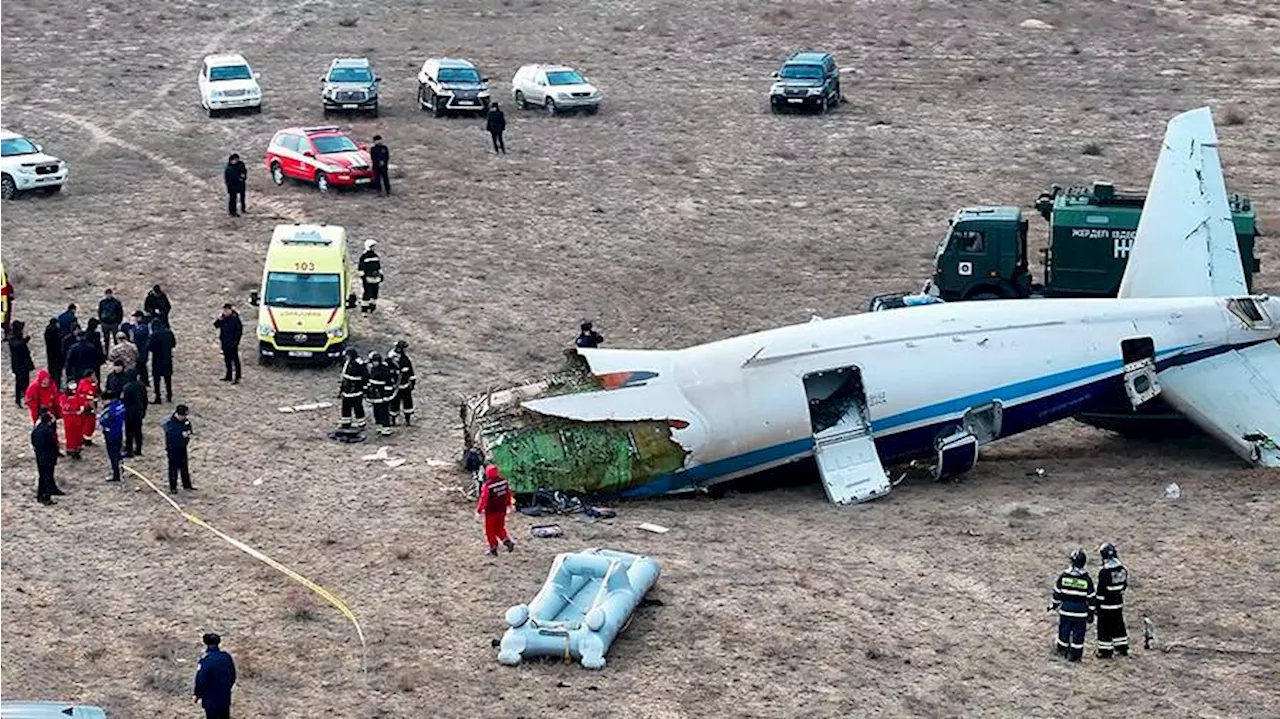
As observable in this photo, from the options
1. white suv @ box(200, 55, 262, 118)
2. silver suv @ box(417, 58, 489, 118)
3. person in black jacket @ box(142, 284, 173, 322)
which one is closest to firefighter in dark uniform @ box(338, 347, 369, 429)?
person in black jacket @ box(142, 284, 173, 322)

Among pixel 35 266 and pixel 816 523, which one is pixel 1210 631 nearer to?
pixel 816 523

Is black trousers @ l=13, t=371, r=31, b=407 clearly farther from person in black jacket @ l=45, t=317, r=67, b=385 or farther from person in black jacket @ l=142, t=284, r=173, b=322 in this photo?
person in black jacket @ l=142, t=284, r=173, b=322

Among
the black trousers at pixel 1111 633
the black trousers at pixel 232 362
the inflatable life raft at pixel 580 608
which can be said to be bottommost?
the black trousers at pixel 232 362

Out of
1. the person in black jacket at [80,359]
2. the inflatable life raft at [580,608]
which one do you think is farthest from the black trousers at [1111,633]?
the person in black jacket at [80,359]

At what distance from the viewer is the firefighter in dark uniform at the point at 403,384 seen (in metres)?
34.5

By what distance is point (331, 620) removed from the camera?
84.6 ft

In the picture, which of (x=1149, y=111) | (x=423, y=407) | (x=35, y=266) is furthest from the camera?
(x=1149, y=111)

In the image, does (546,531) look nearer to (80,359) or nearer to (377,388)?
(377,388)

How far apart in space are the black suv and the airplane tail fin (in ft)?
75.2

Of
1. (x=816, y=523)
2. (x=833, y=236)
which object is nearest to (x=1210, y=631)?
(x=816, y=523)

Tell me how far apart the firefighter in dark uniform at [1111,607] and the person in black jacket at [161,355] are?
17941 mm

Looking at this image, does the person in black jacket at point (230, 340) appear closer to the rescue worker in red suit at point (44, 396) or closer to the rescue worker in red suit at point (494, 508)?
the rescue worker in red suit at point (44, 396)

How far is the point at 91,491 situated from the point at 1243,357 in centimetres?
Answer: 1816

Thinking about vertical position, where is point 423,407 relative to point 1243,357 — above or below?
below
